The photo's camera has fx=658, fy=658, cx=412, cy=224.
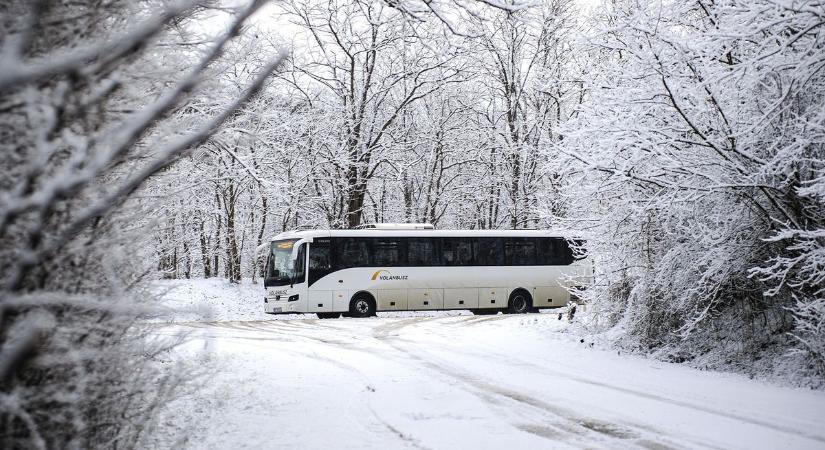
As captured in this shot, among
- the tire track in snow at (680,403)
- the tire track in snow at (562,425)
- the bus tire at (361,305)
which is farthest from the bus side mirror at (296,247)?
the tire track in snow at (562,425)

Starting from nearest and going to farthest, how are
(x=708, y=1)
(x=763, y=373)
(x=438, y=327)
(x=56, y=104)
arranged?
1. (x=56, y=104)
2. (x=763, y=373)
3. (x=708, y=1)
4. (x=438, y=327)

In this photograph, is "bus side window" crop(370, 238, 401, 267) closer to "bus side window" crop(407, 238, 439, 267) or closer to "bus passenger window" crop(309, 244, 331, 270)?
"bus side window" crop(407, 238, 439, 267)

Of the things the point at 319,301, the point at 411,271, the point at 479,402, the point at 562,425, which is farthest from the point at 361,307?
the point at 562,425

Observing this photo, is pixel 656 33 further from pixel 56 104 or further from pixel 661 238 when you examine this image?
pixel 56 104

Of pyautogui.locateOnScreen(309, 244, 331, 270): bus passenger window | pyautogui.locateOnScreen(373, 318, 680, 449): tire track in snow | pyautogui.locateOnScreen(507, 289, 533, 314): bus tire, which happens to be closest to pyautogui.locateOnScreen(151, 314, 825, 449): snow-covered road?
pyautogui.locateOnScreen(373, 318, 680, 449): tire track in snow

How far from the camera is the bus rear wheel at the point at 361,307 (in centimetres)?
2305

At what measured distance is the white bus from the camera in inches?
896

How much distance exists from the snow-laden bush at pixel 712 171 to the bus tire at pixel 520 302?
13.5m

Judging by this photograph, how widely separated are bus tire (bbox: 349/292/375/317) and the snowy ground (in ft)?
34.8

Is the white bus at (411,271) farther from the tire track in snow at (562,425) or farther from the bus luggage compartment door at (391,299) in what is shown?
the tire track in snow at (562,425)

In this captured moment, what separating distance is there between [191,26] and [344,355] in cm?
820

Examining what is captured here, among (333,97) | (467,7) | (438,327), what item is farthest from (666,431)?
(333,97)

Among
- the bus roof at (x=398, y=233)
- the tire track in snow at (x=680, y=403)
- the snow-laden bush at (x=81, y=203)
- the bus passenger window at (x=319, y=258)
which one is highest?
the bus roof at (x=398, y=233)

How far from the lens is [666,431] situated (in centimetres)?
612
